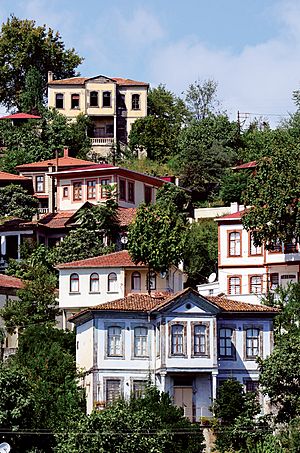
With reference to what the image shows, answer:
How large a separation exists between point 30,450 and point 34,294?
20010 mm

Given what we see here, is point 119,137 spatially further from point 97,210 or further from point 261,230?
point 261,230

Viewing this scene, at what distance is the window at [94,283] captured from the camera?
70.1m

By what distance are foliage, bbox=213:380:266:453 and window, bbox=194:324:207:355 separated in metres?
1.66

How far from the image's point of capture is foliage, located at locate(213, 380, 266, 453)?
5309 cm

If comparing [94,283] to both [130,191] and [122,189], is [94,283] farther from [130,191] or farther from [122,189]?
[130,191]

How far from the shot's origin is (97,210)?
7988cm

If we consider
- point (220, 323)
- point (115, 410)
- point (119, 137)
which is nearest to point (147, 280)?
point (220, 323)

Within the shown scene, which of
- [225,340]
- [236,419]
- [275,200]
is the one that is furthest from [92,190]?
[236,419]

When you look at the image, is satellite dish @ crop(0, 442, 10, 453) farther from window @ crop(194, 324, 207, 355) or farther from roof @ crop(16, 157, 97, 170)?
roof @ crop(16, 157, 97, 170)

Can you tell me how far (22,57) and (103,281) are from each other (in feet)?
158

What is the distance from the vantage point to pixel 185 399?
57.1 metres

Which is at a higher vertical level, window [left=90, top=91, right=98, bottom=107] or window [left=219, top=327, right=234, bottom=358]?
window [left=90, top=91, right=98, bottom=107]

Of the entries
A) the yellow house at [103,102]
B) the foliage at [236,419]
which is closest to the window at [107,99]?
the yellow house at [103,102]

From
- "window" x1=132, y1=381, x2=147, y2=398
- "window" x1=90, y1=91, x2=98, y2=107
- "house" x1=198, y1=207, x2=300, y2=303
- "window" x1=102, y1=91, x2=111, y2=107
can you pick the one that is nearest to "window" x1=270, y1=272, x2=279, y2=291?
"house" x1=198, y1=207, x2=300, y2=303
